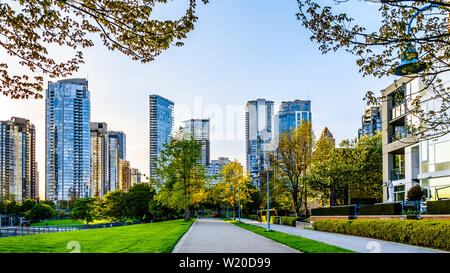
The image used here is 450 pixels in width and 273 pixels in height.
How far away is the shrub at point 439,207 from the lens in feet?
57.8

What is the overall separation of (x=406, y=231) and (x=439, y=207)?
225cm

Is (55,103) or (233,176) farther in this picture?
(55,103)

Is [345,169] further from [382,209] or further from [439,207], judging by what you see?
[439,207]

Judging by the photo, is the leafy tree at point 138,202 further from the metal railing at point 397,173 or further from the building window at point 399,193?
the building window at point 399,193

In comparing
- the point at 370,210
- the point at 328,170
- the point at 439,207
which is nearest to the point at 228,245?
the point at 439,207

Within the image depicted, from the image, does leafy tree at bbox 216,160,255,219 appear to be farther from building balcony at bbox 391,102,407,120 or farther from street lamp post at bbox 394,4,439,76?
street lamp post at bbox 394,4,439,76

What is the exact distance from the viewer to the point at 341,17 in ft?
30.6

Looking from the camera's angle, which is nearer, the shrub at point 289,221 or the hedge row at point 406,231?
the hedge row at point 406,231

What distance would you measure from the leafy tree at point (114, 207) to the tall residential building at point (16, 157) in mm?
67762

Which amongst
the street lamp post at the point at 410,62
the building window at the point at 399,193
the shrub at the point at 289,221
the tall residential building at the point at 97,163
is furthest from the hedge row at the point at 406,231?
the tall residential building at the point at 97,163

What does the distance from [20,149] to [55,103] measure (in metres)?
32.7
